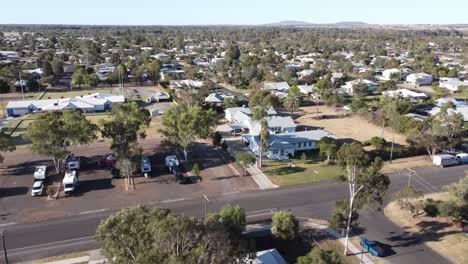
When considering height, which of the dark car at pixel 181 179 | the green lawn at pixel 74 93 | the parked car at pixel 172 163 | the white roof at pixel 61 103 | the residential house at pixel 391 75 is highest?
the residential house at pixel 391 75

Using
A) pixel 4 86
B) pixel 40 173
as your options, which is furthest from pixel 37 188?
pixel 4 86

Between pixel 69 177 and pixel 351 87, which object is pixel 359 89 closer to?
pixel 351 87

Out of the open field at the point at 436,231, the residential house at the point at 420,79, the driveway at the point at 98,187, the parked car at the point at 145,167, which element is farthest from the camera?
the residential house at the point at 420,79

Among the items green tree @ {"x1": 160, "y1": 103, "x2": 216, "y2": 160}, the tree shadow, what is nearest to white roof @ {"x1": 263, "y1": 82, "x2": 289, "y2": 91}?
green tree @ {"x1": 160, "y1": 103, "x2": 216, "y2": 160}

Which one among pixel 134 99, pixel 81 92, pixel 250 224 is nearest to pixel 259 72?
pixel 134 99

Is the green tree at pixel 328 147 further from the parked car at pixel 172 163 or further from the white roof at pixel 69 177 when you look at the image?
the white roof at pixel 69 177

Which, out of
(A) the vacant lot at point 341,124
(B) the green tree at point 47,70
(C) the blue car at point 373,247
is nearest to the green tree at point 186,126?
(C) the blue car at point 373,247
